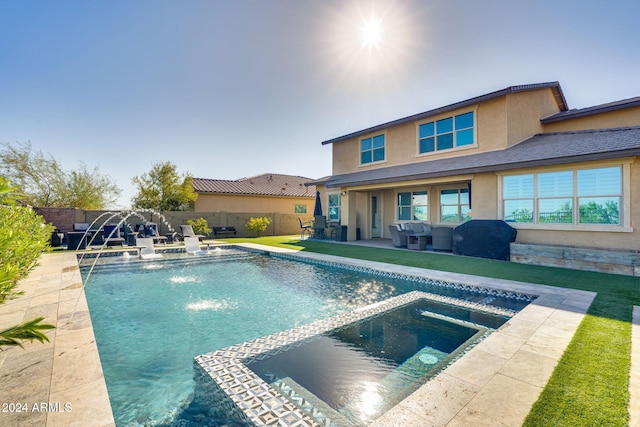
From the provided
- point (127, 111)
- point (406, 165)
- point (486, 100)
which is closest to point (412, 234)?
point (406, 165)

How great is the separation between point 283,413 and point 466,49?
47.8ft

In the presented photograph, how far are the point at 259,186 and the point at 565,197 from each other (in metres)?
23.7

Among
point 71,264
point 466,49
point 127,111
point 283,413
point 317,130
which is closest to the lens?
point 283,413

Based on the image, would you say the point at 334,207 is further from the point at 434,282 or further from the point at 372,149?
the point at 434,282

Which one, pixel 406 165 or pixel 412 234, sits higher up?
pixel 406 165

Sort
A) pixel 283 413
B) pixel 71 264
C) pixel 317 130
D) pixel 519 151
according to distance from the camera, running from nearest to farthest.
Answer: pixel 283 413 → pixel 71 264 → pixel 519 151 → pixel 317 130

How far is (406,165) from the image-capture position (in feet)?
50.9

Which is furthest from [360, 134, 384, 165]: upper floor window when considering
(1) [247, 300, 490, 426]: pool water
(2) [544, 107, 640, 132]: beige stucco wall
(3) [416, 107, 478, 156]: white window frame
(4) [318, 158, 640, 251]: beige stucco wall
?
(1) [247, 300, 490, 426]: pool water

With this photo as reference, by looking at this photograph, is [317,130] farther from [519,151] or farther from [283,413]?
[283,413]

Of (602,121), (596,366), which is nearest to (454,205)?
(602,121)

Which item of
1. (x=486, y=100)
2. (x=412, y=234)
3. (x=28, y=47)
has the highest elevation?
(x=28, y=47)

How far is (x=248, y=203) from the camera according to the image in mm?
26156

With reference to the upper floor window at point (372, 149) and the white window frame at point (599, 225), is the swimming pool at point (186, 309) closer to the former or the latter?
the white window frame at point (599, 225)

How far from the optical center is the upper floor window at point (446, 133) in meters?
13.5
